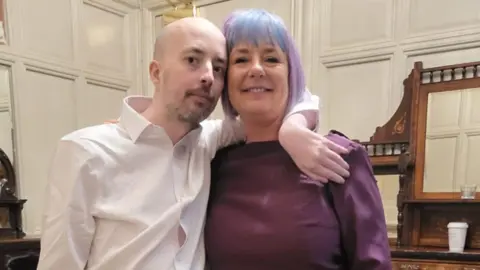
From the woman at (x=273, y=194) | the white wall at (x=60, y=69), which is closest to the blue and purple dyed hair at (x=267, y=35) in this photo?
the woman at (x=273, y=194)

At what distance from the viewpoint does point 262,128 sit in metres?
1.36

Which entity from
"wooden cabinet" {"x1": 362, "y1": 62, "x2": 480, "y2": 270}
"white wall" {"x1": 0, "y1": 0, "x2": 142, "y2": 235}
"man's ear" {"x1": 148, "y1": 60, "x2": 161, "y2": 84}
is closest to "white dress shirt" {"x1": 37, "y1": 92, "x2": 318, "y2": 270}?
"man's ear" {"x1": 148, "y1": 60, "x2": 161, "y2": 84}

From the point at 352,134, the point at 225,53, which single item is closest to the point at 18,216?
the point at 352,134

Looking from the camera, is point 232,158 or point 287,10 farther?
point 287,10

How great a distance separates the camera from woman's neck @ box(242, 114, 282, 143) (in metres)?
1.34

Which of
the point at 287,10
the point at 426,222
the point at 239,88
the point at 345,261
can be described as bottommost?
the point at 426,222

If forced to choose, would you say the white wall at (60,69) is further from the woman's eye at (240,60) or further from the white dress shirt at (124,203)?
the woman's eye at (240,60)

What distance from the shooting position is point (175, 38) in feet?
4.48

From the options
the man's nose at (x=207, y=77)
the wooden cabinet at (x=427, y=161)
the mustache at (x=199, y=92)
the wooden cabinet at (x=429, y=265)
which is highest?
the man's nose at (x=207, y=77)

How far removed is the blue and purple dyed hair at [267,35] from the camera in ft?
4.21

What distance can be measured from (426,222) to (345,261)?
2.05m

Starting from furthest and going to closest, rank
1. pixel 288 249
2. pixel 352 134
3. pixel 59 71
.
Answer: pixel 59 71 < pixel 352 134 < pixel 288 249

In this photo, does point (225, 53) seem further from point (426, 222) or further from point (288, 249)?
point (426, 222)

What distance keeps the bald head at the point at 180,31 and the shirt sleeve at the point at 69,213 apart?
352mm
